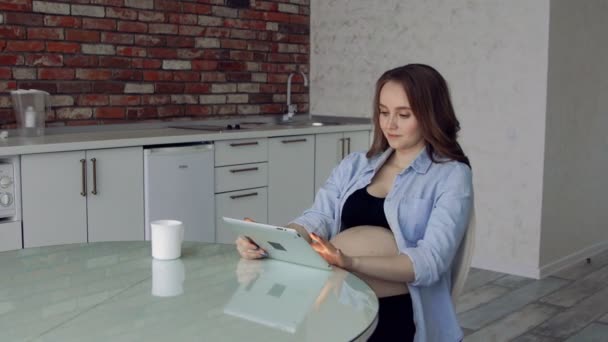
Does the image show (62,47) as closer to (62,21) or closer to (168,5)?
(62,21)

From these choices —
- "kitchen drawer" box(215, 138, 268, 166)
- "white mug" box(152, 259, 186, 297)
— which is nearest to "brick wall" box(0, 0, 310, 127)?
"kitchen drawer" box(215, 138, 268, 166)

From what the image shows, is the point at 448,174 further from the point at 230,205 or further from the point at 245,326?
the point at 230,205

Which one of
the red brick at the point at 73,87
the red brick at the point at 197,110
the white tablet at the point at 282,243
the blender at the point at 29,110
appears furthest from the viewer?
the red brick at the point at 197,110

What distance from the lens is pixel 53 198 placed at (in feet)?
11.9

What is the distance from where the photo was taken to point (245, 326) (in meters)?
1.51

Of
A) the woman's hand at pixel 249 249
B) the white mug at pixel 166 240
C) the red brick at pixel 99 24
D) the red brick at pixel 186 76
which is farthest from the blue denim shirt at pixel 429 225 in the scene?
the red brick at pixel 186 76

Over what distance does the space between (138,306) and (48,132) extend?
2.85 m

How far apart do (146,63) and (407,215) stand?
9.82 ft

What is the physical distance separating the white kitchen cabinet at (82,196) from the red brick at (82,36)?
33.5 inches

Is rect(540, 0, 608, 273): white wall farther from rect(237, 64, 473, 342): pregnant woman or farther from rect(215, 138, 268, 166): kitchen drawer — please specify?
rect(237, 64, 473, 342): pregnant woman

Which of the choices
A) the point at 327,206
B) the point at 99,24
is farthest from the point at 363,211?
the point at 99,24

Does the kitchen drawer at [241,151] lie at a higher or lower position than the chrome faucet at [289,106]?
lower

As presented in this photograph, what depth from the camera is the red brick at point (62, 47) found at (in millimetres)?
4246

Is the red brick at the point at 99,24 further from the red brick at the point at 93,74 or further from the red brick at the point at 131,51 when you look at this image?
the red brick at the point at 93,74
